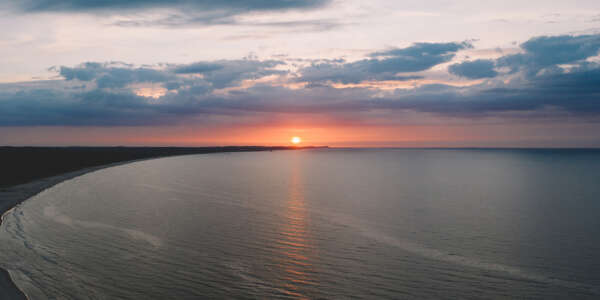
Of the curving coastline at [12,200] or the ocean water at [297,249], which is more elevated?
the curving coastline at [12,200]

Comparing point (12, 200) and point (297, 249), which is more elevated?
point (12, 200)

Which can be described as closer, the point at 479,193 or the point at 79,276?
the point at 79,276

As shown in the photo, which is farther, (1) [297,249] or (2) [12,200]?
(2) [12,200]

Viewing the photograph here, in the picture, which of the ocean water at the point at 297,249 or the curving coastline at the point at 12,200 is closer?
the curving coastline at the point at 12,200

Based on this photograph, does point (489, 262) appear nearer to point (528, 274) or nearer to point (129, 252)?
point (528, 274)

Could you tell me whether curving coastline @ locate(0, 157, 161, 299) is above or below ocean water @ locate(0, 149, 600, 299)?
above

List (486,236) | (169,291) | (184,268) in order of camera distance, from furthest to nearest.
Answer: (486,236) < (184,268) < (169,291)

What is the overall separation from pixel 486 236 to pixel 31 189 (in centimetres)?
5327

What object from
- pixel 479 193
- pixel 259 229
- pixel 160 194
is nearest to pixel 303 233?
pixel 259 229

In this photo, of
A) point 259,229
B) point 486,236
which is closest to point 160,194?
point 259,229

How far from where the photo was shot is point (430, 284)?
18984 millimetres

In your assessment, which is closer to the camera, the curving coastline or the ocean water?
the curving coastline

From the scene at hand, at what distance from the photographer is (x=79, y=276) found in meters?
19.1

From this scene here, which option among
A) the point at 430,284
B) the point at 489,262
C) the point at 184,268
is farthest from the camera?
the point at 489,262
